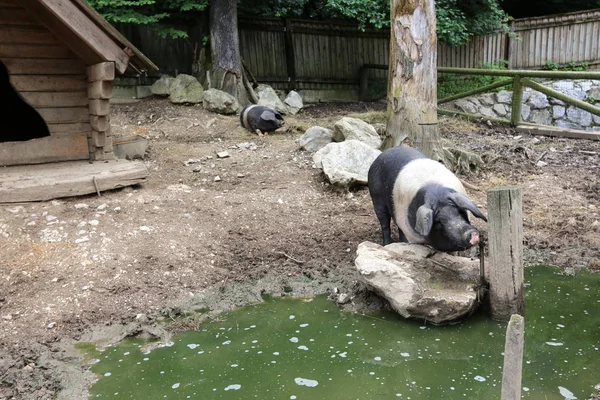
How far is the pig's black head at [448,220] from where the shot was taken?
4289 mm

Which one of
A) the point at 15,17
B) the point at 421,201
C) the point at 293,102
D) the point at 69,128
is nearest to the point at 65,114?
the point at 69,128

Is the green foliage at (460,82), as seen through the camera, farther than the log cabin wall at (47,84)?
Yes

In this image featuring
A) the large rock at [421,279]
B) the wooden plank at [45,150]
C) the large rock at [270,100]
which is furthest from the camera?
the large rock at [270,100]

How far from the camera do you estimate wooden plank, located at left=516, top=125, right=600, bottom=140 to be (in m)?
9.03

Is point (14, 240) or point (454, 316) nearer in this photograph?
point (454, 316)

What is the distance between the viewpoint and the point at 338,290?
192 inches

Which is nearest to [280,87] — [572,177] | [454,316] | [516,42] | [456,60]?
[456,60]

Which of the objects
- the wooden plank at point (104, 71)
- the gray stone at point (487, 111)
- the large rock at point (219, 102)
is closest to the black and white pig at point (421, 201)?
the wooden plank at point (104, 71)

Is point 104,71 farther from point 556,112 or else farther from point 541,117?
point 556,112

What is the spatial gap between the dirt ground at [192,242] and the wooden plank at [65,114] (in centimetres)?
102

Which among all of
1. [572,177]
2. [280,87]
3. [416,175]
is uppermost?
[280,87]

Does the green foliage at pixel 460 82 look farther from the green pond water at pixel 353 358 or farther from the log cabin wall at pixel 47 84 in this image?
the green pond water at pixel 353 358

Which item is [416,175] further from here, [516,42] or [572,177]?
[516,42]

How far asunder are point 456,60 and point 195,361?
42.7 ft
